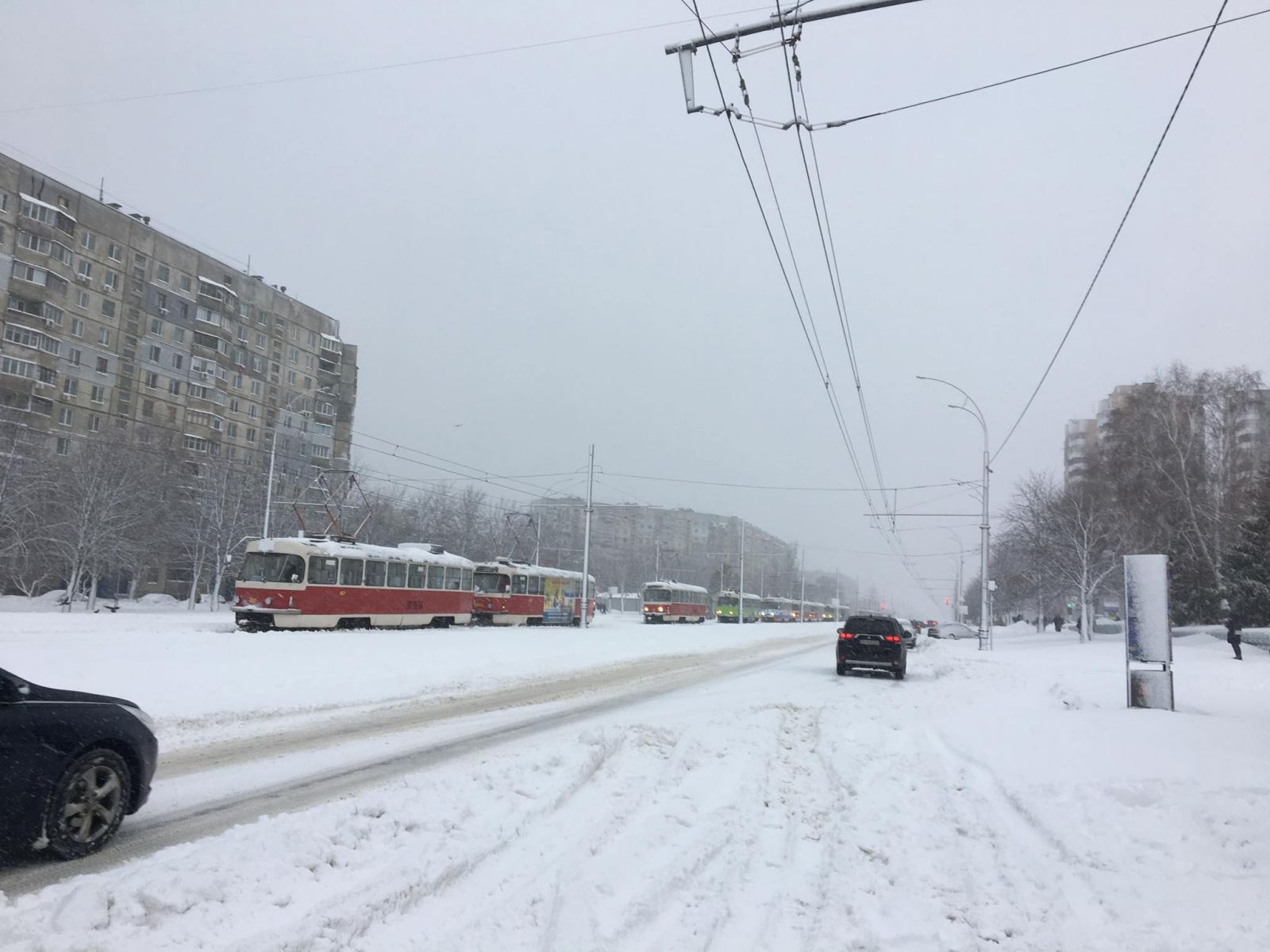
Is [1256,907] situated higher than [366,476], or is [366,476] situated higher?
[366,476]

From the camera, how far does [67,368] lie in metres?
56.3

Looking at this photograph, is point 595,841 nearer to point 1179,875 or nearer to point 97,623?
point 1179,875

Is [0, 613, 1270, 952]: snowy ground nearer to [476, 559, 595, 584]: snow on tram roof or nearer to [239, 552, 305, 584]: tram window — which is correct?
[239, 552, 305, 584]: tram window

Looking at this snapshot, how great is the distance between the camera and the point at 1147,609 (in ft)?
41.3

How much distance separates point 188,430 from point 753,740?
212 feet

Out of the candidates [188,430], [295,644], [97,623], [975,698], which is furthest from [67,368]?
[975,698]

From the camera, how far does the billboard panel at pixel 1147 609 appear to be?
12352 mm

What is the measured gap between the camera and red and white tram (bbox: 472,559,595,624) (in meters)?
42.1

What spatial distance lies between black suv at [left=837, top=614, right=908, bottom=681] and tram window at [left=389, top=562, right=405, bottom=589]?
17.6m

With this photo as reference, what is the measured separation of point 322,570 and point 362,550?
2168mm

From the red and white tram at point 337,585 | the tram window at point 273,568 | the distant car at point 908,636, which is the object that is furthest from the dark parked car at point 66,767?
the tram window at point 273,568

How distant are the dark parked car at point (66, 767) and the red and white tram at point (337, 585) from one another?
2334 centimetres

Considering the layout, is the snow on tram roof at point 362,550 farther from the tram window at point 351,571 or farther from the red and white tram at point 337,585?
the tram window at point 351,571

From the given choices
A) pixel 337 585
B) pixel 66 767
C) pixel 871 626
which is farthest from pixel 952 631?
pixel 66 767
